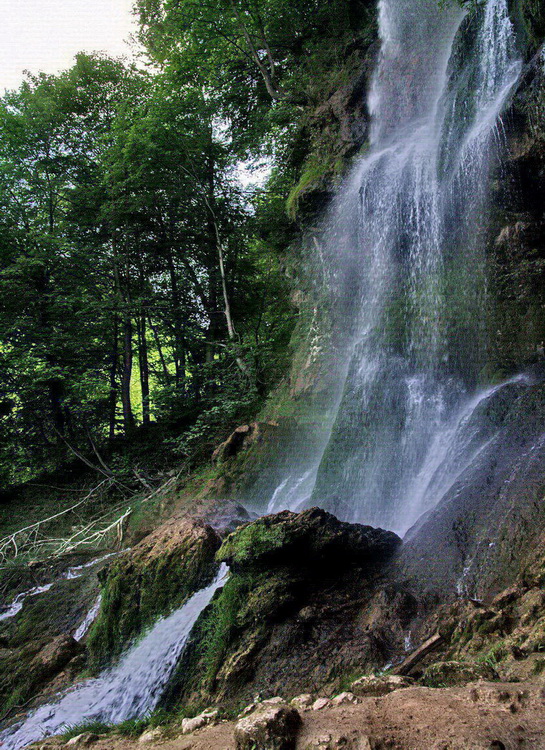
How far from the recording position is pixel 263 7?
10.2 meters

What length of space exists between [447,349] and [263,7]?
9.13 m

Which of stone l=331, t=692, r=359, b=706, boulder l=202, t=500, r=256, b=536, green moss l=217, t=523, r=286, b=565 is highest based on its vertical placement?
green moss l=217, t=523, r=286, b=565

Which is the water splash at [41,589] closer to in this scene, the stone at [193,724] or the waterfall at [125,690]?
the waterfall at [125,690]

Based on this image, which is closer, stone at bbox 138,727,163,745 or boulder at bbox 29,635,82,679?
stone at bbox 138,727,163,745

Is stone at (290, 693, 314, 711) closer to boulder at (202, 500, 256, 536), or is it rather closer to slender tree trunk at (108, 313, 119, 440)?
boulder at (202, 500, 256, 536)

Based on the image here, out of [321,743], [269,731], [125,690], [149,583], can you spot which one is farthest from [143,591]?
[321,743]

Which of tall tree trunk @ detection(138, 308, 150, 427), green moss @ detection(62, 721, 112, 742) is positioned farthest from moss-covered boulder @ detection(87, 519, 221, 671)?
tall tree trunk @ detection(138, 308, 150, 427)

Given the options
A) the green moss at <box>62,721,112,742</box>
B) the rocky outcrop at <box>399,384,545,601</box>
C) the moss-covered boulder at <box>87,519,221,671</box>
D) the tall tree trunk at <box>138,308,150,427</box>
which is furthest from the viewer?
the tall tree trunk at <box>138,308,150,427</box>

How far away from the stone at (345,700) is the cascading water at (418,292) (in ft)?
10.2

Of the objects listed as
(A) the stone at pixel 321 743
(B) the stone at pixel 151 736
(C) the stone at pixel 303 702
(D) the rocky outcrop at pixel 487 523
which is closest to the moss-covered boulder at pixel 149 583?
(B) the stone at pixel 151 736

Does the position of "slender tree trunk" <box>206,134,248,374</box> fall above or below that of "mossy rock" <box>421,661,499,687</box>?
above

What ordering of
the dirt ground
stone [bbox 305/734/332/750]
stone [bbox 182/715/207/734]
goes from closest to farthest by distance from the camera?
1. the dirt ground
2. stone [bbox 305/734/332/750]
3. stone [bbox 182/715/207/734]

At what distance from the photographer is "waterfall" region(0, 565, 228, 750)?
3.53 meters

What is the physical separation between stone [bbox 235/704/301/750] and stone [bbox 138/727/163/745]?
100 centimetres
